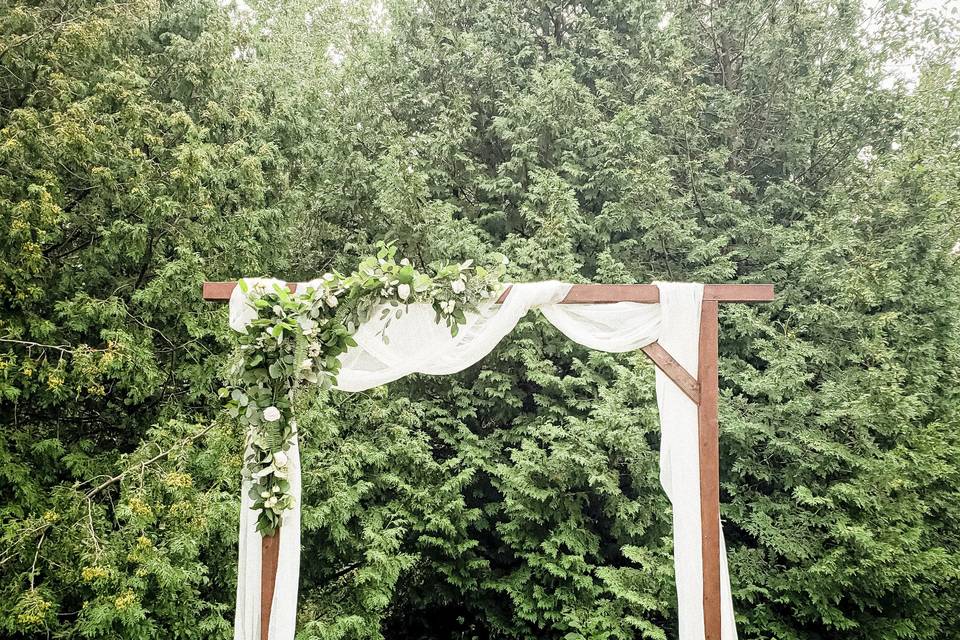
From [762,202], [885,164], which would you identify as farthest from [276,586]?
[885,164]

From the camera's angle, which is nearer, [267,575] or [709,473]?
[267,575]

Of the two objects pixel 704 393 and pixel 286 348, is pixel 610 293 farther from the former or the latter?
pixel 286 348

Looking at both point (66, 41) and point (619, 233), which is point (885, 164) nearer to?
point (619, 233)

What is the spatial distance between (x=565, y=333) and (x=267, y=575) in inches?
75.4

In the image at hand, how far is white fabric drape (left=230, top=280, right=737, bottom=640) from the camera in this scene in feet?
9.39

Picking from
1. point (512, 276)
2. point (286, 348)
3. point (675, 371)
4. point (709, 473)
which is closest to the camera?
point (286, 348)

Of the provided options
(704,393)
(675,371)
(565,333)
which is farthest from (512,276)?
(704,393)

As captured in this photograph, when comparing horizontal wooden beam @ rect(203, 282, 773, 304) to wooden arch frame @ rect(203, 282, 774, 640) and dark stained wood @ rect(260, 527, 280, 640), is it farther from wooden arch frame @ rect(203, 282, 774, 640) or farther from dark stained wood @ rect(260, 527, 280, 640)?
dark stained wood @ rect(260, 527, 280, 640)

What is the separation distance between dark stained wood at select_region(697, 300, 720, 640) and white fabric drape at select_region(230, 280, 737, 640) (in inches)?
1.4

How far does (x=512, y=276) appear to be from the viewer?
543 centimetres

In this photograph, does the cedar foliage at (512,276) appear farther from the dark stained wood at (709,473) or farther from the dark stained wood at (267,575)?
the dark stained wood at (709,473)

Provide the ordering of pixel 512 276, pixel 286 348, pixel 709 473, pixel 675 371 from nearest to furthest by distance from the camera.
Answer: pixel 286 348 < pixel 709 473 < pixel 675 371 < pixel 512 276

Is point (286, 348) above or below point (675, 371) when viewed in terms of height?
above

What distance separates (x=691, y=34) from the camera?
6.57 metres
